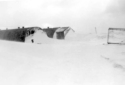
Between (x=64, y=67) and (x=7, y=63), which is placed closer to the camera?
(x=7, y=63)

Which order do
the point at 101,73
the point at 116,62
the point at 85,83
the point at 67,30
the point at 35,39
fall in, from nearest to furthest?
the point at 85,83, the point at 101,73, the point at 116,62, the point at 35,39, the point at 67,30

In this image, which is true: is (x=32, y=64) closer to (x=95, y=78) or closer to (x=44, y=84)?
(x=44, y=84)

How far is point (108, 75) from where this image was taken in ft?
19.7

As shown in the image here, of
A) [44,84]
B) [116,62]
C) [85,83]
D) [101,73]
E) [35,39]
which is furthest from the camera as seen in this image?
[35,39]

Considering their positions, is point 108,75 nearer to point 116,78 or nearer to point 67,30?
point 116,78

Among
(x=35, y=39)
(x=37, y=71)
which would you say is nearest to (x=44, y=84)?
(x=37, y=71)

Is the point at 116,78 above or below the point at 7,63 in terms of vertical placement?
below

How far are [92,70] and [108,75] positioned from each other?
791 millimetres

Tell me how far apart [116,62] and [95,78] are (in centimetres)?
271

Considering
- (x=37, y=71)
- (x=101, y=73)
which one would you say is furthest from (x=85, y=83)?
(x=37, y=71)

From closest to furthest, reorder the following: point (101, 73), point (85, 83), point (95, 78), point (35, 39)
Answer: point (85, 83), point (95, 78), point (101, 73), point (35, 39)

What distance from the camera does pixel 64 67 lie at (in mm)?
6582

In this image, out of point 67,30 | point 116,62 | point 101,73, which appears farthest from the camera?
point 67,30

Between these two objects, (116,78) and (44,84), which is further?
(116,78)
